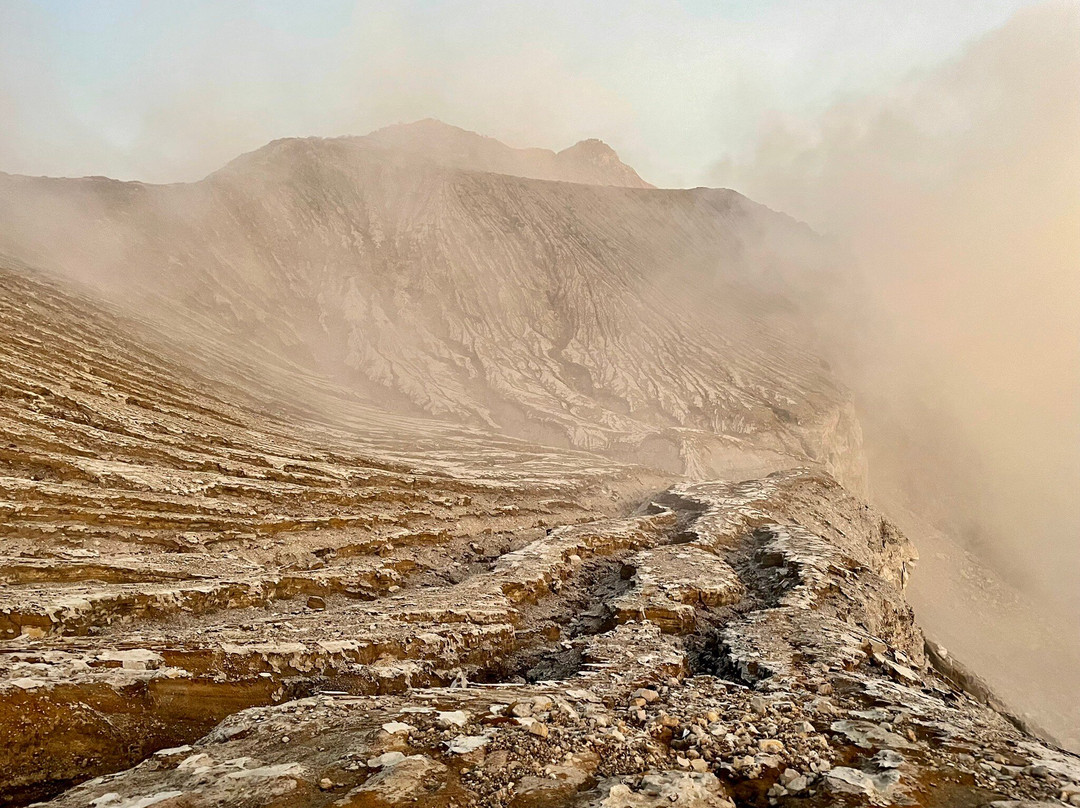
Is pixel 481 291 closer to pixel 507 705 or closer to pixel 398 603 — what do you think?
pixel 398 603

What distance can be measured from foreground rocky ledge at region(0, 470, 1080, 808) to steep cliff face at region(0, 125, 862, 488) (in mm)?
52140

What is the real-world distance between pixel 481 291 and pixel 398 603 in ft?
294

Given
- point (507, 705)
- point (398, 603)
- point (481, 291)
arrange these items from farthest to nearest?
1. point (481, 291)
2. point (398, 603)
3. point (507, 705)

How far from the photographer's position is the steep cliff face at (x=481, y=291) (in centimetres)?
7562

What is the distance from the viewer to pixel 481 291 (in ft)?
337

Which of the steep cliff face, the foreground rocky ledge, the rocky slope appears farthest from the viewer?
the steep cliff face

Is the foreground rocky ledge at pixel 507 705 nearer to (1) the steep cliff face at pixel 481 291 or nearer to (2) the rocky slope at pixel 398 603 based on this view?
(2) the rocky slope at pixel 398 603

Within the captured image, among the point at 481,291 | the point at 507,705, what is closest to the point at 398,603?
the point at 507,705

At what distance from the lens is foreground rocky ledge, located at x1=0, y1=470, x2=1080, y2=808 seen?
742 cm

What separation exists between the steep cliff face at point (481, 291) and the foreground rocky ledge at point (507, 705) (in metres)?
52.1

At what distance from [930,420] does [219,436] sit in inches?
4643

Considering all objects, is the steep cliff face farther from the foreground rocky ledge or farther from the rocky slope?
the foreground rocky ledge

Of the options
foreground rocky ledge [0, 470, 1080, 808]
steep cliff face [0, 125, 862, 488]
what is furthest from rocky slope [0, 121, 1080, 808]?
steep cliff face [0, 125, 862, 488]

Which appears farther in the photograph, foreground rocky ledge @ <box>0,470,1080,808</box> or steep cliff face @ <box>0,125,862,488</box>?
steep cliff face @ <box>0,125,862,488</box>
